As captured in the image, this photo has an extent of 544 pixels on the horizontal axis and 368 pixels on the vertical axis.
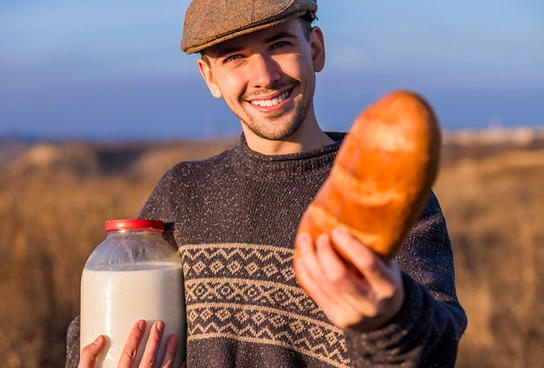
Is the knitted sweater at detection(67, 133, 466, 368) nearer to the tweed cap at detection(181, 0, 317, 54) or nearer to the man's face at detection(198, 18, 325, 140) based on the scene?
the man's face at detection(198, 18, 325, 140)

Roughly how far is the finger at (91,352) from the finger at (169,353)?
8.4 inches

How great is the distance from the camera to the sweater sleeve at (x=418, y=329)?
4.78 ft

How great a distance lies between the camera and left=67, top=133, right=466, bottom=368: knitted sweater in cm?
205

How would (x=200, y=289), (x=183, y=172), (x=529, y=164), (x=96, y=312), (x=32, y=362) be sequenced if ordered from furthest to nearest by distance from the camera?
(x=529, y=164) < (x=32, y=362) < (x=183, y=172) < (x=200, y=289) < (x=96, y=312)

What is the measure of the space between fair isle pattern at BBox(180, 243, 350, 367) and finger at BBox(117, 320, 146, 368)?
26 centimetres

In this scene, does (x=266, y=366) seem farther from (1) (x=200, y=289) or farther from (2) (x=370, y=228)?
(2) (x=370, y=228)

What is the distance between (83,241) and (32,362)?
4.70 ft

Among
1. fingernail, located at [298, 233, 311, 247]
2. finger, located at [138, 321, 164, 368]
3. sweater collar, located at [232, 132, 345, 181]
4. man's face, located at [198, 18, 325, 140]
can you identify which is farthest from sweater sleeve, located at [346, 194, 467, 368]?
finger, located at [138, 321, 164, 368]

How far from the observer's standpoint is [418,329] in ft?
4.88

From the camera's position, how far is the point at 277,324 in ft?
7.04

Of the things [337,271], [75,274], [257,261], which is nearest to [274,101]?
[257,261]

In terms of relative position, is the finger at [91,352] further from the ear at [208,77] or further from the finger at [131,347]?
the ear at [208,77]

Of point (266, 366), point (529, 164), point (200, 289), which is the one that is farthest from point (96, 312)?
point (529, 164)

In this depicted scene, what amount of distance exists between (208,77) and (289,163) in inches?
21.3
